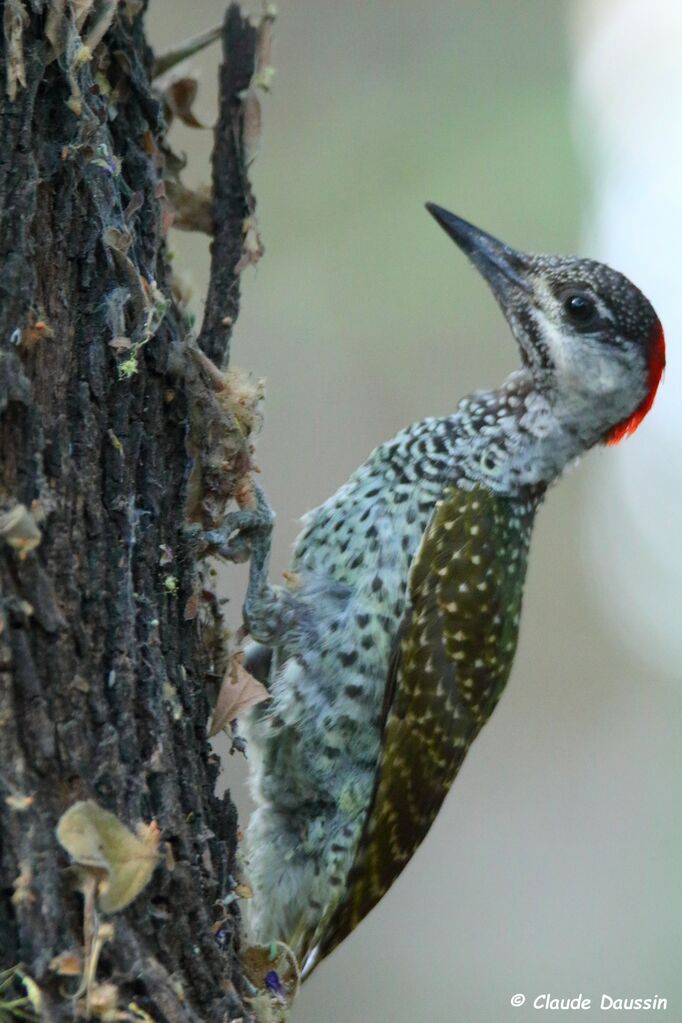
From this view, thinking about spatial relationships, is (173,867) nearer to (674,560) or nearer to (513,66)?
(513,66)

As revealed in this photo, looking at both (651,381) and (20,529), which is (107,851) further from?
(651,381)

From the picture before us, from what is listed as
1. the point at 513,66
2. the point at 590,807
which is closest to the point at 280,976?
the point at 590,807

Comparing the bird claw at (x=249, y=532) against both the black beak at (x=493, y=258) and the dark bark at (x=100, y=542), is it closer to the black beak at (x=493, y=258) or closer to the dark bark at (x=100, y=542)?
the dark bark at (x=100, y=542)

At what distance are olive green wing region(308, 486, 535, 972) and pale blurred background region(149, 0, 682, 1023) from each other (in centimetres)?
270

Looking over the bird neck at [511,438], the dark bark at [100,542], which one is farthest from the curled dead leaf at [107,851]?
the bird neck at [511,438]

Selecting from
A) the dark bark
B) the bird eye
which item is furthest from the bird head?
the dark bark

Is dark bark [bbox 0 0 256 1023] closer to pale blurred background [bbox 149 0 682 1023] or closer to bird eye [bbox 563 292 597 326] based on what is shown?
bird eye [bbox 563 292 597 326]

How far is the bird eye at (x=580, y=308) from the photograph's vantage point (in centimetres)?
333

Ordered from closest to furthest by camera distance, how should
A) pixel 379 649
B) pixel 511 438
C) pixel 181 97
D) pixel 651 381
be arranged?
1. pixel 181 97
2. pixel 379 649
3. pixel 511 438
4. pixel 651 381

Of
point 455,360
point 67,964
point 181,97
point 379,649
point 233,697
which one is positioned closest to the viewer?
point 67,964

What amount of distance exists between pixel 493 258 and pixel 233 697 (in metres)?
1.73

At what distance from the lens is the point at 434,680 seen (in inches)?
122

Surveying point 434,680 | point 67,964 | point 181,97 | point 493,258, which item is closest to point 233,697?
point 67,964

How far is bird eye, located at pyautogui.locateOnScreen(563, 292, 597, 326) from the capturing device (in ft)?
10.9
